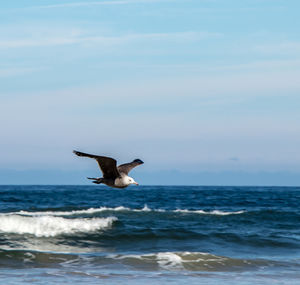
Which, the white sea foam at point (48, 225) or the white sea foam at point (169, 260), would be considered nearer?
the white sea foam at point (169, 260)

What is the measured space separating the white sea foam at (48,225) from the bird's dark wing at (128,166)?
6922 millimetres

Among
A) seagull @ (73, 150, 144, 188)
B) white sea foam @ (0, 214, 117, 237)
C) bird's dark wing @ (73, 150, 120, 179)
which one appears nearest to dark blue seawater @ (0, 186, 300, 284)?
white sea foam @ (0, 214, 117, 237)

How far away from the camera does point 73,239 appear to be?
17656 mm

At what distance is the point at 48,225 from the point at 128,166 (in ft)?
28.2

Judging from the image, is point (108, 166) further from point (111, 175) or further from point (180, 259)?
point (180, 259)

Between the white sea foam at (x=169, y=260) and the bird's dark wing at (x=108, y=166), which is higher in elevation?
the bird's dark wing at (x=108, y=166)

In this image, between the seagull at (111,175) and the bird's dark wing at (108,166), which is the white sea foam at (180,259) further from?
the bird's dark wing at (108,166)

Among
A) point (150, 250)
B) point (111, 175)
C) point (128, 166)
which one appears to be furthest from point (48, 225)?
point (111, 175)

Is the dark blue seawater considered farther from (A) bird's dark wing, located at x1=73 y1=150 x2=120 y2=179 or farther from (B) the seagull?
(A) bird's dark wing, located at x1=73 y1=150 x2=120 y2=179

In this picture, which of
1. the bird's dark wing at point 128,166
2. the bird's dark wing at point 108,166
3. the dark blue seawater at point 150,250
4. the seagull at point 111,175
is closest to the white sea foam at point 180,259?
the dark blue seawater at point 150,250

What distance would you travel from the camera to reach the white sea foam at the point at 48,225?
1895 cm

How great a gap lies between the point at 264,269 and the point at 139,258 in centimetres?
283

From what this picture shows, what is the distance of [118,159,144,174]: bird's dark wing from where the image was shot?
11922mm

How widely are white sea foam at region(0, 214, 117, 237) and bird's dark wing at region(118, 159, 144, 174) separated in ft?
22.7
